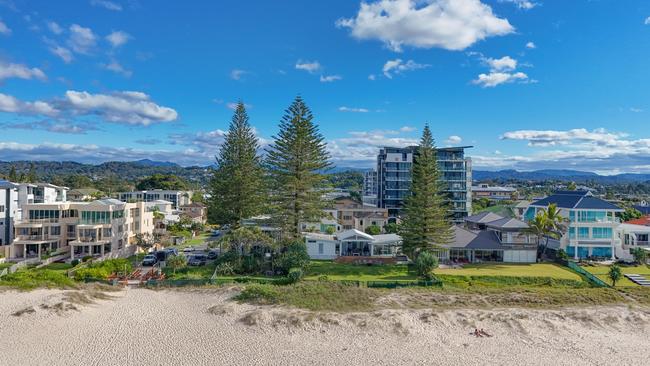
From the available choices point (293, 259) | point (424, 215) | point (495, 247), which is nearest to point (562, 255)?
point (495, 247)

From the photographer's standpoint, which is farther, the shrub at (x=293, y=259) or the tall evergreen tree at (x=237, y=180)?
the tall evergreen tree at (x=237, y=180)

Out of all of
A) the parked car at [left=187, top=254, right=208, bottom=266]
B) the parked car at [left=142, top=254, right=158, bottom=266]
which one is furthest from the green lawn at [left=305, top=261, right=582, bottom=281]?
the parked car at [left=142, top=254, right=158, bottom=266]

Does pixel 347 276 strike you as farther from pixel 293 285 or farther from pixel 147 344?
pixel 147 344

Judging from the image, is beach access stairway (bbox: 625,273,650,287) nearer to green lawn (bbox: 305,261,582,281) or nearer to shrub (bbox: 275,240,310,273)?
green lawn (bbox: 305,261,582,281)

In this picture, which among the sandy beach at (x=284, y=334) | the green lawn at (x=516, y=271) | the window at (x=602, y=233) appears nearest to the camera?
the sandy beach at (x=284, y=334)

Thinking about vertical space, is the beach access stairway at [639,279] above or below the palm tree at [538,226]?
below

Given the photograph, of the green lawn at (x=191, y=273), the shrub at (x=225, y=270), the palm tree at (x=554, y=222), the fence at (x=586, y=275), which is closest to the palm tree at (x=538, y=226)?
the palm tree at (x=554, y=222)

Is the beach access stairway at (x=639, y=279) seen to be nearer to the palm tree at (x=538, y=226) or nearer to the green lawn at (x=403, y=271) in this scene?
the green lawn at (x=403, y=271)

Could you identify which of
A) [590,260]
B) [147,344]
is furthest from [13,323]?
[590,260]

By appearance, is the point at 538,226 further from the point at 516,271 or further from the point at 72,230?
the point at 72,230
